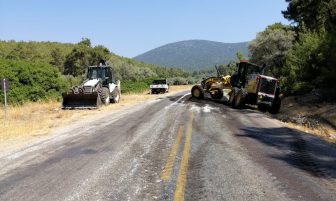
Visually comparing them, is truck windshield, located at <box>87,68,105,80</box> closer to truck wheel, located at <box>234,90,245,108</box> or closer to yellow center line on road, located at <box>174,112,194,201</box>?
truck wheel, located at <box>234,90,245,108</box>

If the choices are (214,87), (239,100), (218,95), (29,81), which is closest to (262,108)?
(239,100)

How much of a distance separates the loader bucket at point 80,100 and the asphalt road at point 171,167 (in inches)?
420

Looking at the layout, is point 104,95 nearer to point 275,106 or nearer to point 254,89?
point 254,89

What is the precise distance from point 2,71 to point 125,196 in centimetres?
2541

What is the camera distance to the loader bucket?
2350 cm

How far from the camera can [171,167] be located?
25.5 feet

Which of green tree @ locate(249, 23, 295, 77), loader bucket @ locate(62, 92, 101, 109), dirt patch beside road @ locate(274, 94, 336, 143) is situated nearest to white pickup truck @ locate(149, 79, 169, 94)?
green tree @ locate(249, 23, 295, 77)

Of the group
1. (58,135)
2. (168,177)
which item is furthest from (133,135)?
(168,177)

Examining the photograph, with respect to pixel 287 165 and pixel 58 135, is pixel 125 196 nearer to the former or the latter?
pixel 287 165

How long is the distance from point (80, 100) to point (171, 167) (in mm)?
16787

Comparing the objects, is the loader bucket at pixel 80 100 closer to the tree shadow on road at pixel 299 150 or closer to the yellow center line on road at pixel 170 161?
the tree shadow on road at pixel 299 150

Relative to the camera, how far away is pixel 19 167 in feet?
27.0

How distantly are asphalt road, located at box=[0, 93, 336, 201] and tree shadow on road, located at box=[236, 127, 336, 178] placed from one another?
0.02m

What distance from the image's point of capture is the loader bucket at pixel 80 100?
23500 mm
